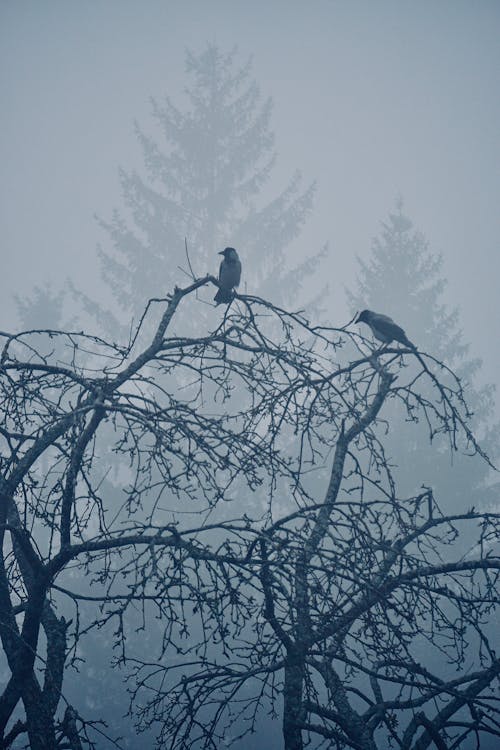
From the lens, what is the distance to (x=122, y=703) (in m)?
12.9

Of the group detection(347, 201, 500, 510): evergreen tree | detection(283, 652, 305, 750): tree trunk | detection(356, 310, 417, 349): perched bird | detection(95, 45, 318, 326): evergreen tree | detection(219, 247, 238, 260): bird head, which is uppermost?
detection(95, 45, 318, 326): evergreen tree

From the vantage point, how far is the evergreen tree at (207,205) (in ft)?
68.7

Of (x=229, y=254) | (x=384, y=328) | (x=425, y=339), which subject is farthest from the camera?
(x=425, y=339)

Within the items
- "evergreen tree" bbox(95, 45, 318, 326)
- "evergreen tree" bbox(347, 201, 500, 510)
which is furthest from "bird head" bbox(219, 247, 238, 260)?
"evergreen tree" bbox(95, 45, 318, 326)

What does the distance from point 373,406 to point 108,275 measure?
61.1ft

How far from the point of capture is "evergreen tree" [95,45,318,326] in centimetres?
2094

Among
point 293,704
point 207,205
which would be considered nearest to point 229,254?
point 293,704

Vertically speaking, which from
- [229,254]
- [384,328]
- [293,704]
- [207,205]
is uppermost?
[207,205]

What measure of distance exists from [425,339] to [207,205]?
10847 mm

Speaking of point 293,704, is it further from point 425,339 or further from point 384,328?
point 425,339

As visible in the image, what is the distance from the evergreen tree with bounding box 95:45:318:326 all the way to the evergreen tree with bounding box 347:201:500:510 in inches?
130

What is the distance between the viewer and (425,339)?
→ 21484 mm

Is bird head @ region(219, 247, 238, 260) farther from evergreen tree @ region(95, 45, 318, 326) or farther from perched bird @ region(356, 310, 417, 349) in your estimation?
evergreen tree @ region(95, 45, 318, 326)

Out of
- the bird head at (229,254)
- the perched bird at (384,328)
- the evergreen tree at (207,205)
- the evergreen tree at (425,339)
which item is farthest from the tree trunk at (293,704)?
the evergreen tree at (207,205)
